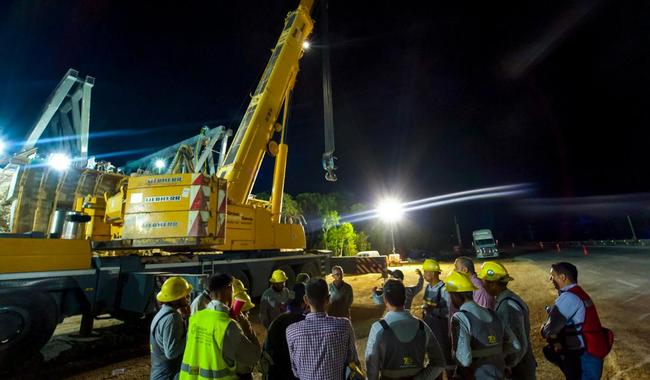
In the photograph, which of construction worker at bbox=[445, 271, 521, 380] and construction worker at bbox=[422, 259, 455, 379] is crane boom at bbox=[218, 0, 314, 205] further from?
construction worker at bbox=[445, 271, 521, 380]

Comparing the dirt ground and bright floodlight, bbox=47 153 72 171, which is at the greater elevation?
bright floodlight, bbox=47 153 72 171

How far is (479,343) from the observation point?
2.50 meters

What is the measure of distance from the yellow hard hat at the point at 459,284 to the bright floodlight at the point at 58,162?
19.1m

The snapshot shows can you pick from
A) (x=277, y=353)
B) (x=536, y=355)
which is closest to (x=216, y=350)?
(x=277, y=353)

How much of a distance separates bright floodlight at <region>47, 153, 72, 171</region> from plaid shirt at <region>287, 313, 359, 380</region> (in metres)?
18.4

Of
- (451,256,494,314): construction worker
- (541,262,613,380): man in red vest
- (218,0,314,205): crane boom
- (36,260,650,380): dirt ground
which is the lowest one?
(36,260,650,380): dirt ground

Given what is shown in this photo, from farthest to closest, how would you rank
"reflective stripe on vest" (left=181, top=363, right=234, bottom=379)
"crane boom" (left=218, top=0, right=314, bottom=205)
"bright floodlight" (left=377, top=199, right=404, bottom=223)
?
"bright floodlight" (left=377, top=199, right=404, bottom=223)
"crane boom" (left=218, top=0, right=314, bottom=205)
"reflective stripe on vest" (left=181, top=363, right=234, bottom=379)

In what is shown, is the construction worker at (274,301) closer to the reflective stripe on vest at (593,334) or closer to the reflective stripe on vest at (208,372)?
the reflective stripe on vest at (208,372)

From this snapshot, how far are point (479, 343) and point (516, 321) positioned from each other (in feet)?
1.99

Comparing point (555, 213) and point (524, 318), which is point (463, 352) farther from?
point (555, 213)

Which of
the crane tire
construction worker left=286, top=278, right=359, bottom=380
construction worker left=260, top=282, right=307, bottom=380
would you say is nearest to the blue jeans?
construction worker left=286, top=278, right=359, bottom=380

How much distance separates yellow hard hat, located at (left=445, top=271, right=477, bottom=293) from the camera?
2666 millimetres

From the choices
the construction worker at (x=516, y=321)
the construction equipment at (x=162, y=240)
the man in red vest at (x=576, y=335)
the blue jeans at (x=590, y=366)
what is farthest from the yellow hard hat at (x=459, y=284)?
the construction equipment at (x=162, y=240)

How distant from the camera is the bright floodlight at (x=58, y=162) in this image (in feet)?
49.1
